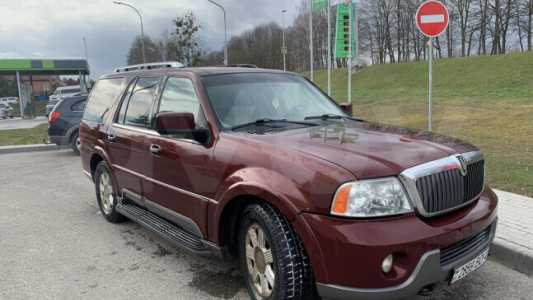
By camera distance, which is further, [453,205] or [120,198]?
[120,198]

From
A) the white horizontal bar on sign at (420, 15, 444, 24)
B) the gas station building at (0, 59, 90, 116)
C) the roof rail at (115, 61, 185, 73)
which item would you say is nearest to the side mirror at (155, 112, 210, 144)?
the roof rail at (115, 61, 185, 73)

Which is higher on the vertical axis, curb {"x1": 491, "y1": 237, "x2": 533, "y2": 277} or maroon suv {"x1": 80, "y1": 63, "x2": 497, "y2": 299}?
maroon suv {"x1": 80, "y1": 63, "x2": 497, "y2": 299}

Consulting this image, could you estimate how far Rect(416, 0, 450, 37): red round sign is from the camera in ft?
25.6

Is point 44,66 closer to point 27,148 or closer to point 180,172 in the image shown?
point 27,148

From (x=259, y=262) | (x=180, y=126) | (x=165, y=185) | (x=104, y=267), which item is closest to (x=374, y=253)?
(x=259, y=262)

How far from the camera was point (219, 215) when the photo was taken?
3355 mm

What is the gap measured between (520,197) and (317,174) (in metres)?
4.16

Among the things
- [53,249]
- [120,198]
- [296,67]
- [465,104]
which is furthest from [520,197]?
[296,67]

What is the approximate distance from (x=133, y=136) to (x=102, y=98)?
4.78 feet

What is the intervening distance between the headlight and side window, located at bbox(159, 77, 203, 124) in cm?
161

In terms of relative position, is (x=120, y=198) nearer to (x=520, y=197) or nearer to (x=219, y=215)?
(x=219, y=215)

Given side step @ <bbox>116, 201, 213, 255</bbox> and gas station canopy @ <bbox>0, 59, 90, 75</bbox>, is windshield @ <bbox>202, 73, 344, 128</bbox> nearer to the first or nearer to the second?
side step @ <bbox>116, 201, 213, 255</bbox>

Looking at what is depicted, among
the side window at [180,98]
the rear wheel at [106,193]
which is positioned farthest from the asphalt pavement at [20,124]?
the side window at [180,98]

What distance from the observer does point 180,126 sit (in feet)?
11.3
